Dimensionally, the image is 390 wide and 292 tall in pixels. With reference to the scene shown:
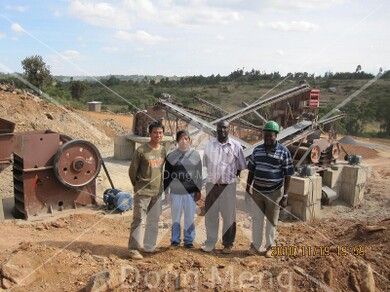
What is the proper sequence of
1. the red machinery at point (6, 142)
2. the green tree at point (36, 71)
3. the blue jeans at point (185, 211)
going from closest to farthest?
the blue jeans at point (185, 211) → the red machinery at point (6, 142) → the green tree at point (36, 71)

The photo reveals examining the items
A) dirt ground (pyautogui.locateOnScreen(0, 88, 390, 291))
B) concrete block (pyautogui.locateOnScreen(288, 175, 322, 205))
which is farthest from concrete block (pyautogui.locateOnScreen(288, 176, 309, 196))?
dirt ground (pyautogui.locateOnScreen(0, 88, 390, 291))

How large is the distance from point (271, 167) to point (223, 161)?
58 cm

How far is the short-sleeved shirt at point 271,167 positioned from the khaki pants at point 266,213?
0.09 meters

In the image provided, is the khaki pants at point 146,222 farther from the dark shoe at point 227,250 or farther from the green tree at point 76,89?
the green tree at point 76,89

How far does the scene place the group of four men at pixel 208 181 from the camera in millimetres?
5363

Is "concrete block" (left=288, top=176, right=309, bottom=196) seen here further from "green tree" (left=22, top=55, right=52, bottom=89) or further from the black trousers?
"green tree" (left=22, top=55, right=52, bottom=89)

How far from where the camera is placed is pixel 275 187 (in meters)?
5.45

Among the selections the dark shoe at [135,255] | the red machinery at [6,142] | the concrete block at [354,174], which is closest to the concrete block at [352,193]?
the concrete block at [354,174]

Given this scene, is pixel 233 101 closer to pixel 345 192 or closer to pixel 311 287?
pixel 345 192

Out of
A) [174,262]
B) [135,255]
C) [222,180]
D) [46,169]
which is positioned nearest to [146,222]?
[135,255]

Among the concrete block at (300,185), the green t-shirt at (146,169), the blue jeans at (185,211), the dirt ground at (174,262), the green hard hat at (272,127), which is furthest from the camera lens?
the concrete block at (300,185)

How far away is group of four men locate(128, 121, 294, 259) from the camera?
5.36m

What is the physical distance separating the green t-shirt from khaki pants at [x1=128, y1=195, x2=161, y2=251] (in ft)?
0.37

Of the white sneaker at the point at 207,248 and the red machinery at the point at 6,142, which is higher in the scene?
the red machinery at the point at 6,142
